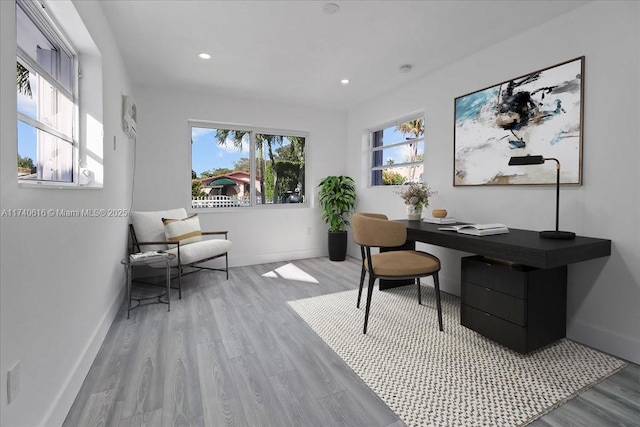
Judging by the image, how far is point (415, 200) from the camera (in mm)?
3322

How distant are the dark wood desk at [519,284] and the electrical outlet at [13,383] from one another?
8.10 ft

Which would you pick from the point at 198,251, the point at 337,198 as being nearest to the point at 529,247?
the point at 198,251

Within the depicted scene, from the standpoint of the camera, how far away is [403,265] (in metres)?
2.49

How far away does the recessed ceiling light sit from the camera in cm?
232

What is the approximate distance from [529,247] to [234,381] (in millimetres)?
1921

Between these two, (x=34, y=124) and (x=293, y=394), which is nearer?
(x=34, y=124)

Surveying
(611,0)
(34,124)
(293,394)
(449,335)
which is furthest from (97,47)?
(611,0)

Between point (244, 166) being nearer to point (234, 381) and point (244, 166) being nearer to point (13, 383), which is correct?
point (234, 381)

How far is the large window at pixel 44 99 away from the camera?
151 centimetres

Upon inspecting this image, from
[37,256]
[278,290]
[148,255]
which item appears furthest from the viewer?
[278,290]

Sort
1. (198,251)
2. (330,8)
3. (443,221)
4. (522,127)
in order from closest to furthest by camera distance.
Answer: (330,8) < (522,127) < (443,221) < (198,251)

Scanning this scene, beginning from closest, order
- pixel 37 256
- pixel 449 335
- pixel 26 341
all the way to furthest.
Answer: pixel 26 341, pixel 37 256, pixel 449 335

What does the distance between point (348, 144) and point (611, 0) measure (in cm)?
352

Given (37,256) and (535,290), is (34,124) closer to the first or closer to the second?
(37,256)
